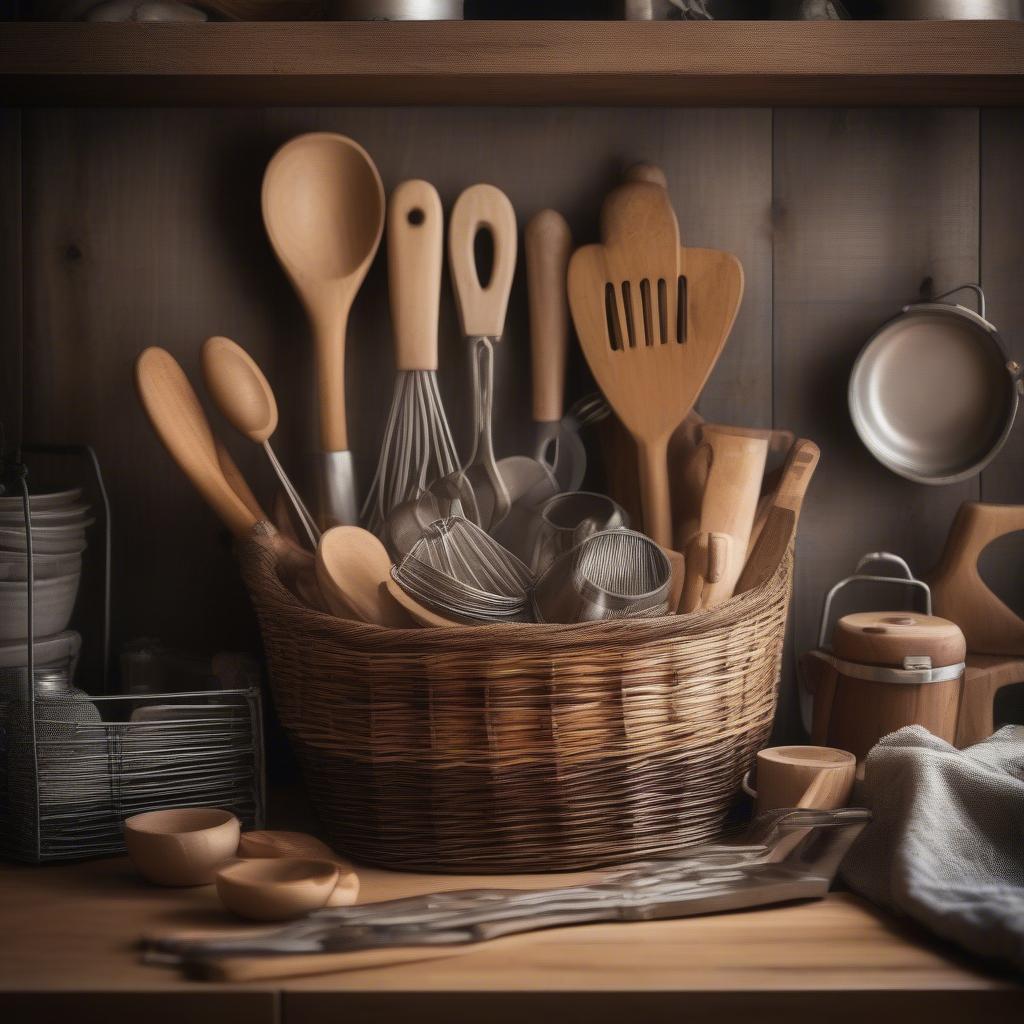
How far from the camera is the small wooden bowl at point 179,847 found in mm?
734

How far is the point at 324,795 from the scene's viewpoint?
0.80 m

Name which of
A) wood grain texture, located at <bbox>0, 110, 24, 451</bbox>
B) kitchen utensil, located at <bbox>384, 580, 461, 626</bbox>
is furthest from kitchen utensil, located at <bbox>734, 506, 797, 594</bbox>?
wood grain texture, located at <bbox>0, 110, 24, 451</bbox>

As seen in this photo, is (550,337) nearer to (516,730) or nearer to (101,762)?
(516,730)

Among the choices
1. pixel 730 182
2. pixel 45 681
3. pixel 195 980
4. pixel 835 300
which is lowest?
pixel 195 980

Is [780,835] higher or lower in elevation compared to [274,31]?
lower

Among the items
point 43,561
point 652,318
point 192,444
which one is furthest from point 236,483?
point 652,318

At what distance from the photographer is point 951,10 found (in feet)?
2.91

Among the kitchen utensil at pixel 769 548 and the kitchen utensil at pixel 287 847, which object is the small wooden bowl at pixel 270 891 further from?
the kitchen utensil at pixel 769 548

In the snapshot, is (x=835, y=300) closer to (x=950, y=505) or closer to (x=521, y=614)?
(x=950, y=505)

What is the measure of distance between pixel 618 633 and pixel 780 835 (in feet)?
0.60

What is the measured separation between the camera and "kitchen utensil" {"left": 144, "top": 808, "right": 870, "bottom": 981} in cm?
61

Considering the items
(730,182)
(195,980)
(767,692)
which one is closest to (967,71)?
(730,182)

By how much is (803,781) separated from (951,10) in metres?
0.59

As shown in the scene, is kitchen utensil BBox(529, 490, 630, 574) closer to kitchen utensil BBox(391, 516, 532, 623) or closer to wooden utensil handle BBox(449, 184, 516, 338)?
kitchen utensil BBox(391, 516, 532, 623)
